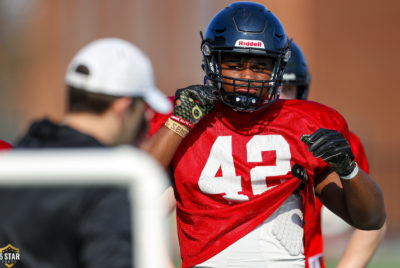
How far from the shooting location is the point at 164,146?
3195 millimetres

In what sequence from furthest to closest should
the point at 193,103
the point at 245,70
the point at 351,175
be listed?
the point at 245,70 < the point at 193,103 < the point at 351,175

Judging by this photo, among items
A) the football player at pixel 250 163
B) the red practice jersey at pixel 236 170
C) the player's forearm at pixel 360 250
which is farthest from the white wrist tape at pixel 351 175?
the player's forearm at pixel 360 250

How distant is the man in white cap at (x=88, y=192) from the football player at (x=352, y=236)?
1643 mm

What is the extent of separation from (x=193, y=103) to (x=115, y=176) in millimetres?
1245

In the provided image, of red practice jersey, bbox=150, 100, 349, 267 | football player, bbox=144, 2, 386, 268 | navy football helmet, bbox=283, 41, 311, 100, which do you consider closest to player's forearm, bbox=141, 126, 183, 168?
football player, bbox=144, 2, 386, 268

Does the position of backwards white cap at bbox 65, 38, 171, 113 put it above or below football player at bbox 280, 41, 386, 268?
above

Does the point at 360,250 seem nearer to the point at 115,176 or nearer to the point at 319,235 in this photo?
the point at 319,235

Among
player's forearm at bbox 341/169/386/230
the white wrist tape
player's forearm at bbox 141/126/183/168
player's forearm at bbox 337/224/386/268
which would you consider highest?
player's forearm at bbox 141/126/183/168

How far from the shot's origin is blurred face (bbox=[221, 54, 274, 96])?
10.8ft

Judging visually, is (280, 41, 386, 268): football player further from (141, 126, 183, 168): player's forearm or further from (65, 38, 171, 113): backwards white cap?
(65, 38, 171, 113): backwards white cap

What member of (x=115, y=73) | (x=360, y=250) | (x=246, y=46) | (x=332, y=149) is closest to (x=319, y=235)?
(x=360, y=250)

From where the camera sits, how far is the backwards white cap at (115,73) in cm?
245

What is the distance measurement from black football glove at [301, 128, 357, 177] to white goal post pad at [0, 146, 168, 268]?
1159 millimetres

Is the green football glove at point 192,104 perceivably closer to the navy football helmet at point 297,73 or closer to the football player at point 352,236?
the football player at point 352,236
